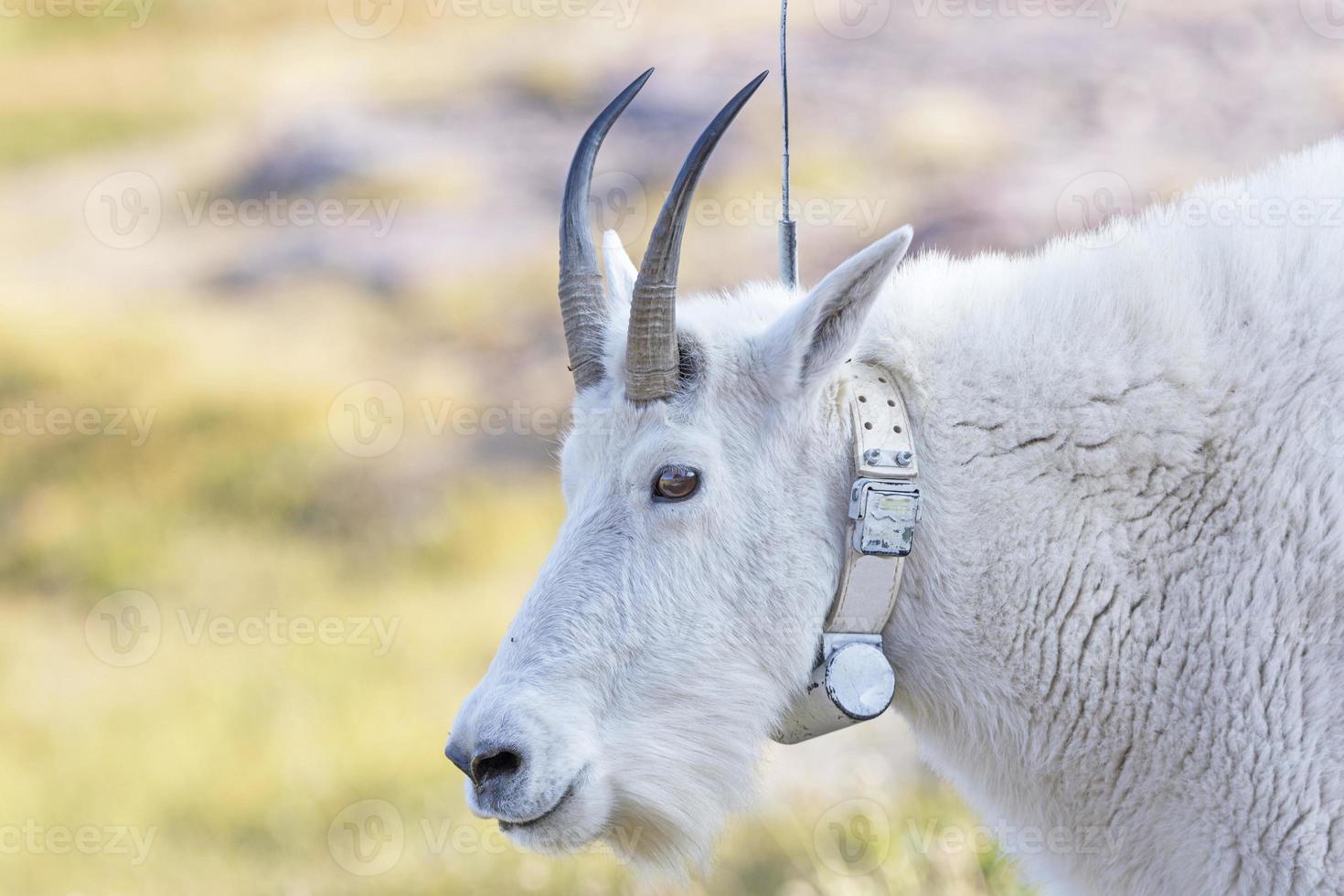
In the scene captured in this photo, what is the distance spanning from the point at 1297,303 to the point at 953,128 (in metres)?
8.25

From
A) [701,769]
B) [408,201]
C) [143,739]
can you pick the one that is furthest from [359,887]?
[408,201]

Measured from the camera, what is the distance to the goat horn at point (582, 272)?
117 inches

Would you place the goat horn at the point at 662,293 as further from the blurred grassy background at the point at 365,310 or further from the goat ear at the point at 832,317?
the blurred grassy background at the point at 365,310

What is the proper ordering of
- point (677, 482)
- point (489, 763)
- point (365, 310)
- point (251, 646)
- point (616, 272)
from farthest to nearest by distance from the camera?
point (365, 310), point (251, 646), point (616, 272), point (677, 482), point (489, 763)

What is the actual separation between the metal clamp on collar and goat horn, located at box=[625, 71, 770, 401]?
43cm

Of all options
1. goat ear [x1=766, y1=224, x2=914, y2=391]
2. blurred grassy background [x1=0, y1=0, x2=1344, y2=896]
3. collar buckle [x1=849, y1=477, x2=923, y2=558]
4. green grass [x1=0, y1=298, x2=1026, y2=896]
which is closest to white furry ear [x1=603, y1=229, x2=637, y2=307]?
goat ear [x1=766, y1=224, x2=914, y2=391]

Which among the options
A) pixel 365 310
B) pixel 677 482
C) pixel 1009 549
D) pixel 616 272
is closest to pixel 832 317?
pixel 677 482

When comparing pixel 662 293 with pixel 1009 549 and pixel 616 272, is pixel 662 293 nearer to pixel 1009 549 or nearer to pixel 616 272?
pixel 616 272

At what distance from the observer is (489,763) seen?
2617 millimetres

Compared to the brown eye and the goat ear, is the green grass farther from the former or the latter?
the goat ear

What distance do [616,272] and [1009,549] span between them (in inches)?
51.2

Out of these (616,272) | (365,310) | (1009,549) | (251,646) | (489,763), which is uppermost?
(616,272)

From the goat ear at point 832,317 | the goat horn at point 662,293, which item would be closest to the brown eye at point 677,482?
the goat horn at point 662,293

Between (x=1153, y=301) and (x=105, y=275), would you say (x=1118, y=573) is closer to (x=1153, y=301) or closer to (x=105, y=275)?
(x=1153, y=301)
